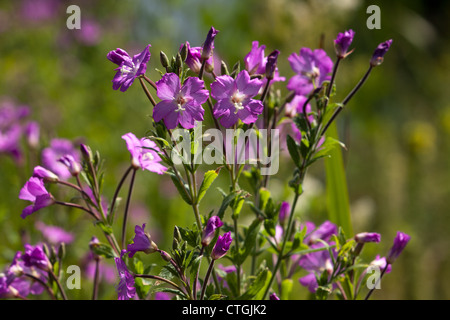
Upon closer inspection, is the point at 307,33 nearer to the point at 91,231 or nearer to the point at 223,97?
the point at 91,231

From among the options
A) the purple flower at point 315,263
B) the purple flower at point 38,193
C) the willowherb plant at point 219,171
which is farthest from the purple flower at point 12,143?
the purple flower at point 315,263

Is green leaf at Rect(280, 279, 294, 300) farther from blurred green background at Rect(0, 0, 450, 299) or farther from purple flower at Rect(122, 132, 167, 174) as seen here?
blurred green background at Rect(0, 0, 450, 299)

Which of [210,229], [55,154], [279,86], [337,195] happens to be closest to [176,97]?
[210,229]

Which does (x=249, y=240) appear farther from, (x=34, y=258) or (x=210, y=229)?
(x=34, y=258)

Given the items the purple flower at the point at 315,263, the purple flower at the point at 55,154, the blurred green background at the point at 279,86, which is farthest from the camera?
the blurred green background at the point at 279,86

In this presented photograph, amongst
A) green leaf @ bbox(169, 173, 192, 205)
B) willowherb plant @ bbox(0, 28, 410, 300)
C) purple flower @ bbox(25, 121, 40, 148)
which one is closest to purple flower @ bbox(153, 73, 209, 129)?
willowherb plant @ bbox(0, 28, 410, 300)

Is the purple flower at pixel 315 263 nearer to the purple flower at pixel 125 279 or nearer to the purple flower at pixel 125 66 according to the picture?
the purple flower at pixel 125 279
